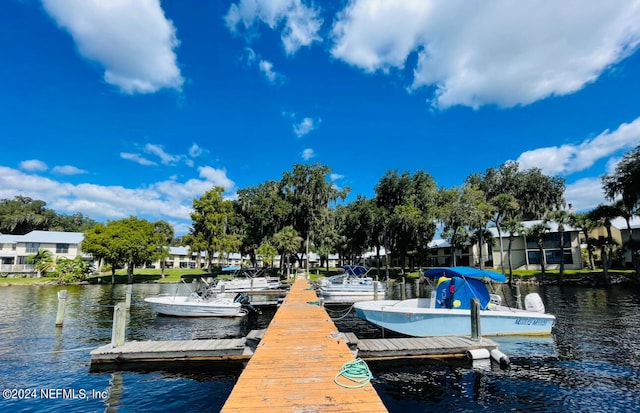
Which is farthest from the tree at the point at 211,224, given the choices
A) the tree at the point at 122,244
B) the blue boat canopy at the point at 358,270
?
the blue boat canopy at the point at 358,270

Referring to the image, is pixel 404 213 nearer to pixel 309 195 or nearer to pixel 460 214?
pixel 460 214

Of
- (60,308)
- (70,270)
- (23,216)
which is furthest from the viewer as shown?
(23,216)

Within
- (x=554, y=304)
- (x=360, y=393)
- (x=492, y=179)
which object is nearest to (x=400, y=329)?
(x=360, y=393)

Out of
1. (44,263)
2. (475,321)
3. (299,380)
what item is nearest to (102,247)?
(44,263)

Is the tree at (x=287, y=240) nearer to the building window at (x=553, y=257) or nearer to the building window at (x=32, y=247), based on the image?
the building window at (x=553, y=257)

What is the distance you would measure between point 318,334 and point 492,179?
70.8 meters

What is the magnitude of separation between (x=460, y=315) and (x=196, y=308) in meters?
14.3

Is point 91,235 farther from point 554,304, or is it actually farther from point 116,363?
point 554,304

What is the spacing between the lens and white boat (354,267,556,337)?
1334 cm

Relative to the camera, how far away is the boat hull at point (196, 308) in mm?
19922

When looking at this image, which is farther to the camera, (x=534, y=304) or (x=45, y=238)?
(x=45, y=238)

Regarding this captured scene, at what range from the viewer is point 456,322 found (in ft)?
43.7

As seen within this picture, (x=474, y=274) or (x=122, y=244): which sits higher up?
(x=122, y=244)

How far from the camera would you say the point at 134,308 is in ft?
77.5
